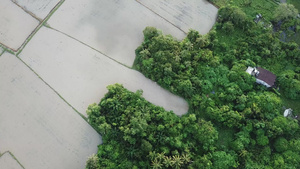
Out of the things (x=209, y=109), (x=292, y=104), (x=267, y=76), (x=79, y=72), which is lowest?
(x=79, y=72)

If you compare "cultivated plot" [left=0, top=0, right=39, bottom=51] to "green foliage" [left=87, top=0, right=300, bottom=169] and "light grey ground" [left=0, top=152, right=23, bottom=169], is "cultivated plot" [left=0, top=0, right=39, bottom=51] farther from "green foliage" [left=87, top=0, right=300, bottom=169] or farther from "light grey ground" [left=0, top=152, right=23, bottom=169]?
"green foliage" [left=87, top=0, right=300, bottom=169]

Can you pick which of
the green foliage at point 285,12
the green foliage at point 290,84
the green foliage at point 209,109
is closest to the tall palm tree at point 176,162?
the green foliage at point 209,109

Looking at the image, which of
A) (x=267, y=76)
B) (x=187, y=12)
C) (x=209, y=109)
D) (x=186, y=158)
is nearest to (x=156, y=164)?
(x=186, y=158)

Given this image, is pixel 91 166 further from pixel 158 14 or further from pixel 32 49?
pixel 158 14

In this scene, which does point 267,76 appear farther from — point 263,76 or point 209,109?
point 209,109

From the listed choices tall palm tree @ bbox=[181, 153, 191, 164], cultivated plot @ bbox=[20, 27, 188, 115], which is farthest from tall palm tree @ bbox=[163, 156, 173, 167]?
cultivated plot @ bbox=[20, 27, 188, 115]

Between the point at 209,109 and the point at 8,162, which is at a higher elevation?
the point at 209,109
